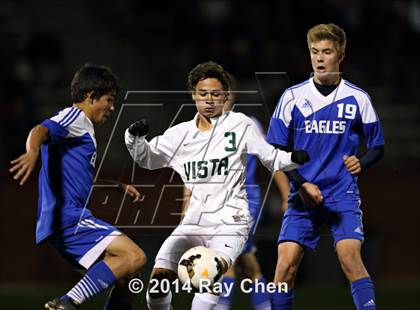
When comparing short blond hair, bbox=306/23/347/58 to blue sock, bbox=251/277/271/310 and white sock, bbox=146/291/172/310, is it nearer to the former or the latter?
white sock, bbox=146/291/172/310

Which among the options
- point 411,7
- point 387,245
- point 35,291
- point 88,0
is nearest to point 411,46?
point 411,7

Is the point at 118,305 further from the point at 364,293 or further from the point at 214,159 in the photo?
the point at 364,293

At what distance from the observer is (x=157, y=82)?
16.2 meters

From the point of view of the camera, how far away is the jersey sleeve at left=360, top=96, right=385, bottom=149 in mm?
7324

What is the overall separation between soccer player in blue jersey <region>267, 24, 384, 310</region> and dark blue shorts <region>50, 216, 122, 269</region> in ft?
4.14

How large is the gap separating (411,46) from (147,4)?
4.49m

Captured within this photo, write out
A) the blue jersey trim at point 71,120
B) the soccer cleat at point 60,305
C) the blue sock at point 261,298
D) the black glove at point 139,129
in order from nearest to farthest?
1. the soccer cleat at point 60,305
2. the blue jersey trim at point 71,120
3. the black glove at point 139,129
4. the blue sock at point 261,298

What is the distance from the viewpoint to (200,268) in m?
7.05

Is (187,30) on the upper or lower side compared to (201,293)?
upper

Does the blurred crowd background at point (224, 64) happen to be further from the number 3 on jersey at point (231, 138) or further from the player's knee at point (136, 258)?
the player's knee at point (136, 258)

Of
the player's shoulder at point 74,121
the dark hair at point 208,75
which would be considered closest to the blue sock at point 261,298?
the dark hair at point 208,75

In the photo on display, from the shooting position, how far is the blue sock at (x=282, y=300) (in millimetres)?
7438

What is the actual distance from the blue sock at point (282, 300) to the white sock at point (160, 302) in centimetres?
77

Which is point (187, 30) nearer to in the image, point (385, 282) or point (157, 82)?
point (157, 82)
